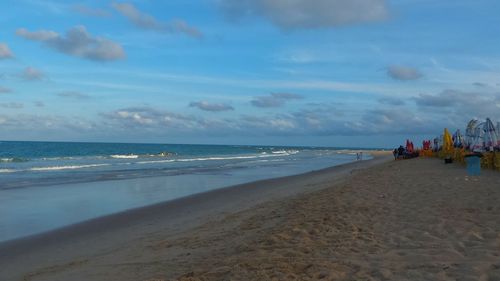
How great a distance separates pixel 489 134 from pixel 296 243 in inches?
718

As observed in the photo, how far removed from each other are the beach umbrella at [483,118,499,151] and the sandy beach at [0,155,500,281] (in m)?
9.93

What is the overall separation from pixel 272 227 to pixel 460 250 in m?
3.12

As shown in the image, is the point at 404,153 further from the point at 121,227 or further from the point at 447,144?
the point at 121,227

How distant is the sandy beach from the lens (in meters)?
5.03

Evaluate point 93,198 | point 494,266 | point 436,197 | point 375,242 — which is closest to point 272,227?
point 375,242

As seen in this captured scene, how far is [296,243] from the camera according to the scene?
20.9 ft

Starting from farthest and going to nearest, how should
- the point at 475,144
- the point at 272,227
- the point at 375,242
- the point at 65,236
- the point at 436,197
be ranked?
1. the point at 475,144
2. the point at 436,197
3. the point at 65,236
4. the point at 272,227
5. the point at 375,242

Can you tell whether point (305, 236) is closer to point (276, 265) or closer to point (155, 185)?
point (276, 265)

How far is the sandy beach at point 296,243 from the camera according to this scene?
5032mm

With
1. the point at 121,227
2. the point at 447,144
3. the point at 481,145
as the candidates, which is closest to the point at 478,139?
the point at 481,145

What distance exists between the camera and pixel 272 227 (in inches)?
311

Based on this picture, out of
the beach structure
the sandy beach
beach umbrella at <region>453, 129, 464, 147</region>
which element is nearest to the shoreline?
the sandy beach

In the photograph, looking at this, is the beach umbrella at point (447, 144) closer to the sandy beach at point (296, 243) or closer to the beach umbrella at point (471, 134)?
the beach umbrella at point (471, 134)

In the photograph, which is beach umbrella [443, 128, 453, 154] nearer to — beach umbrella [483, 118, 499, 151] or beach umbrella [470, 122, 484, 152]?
beach umbrella [470, 122, 484, 152]
